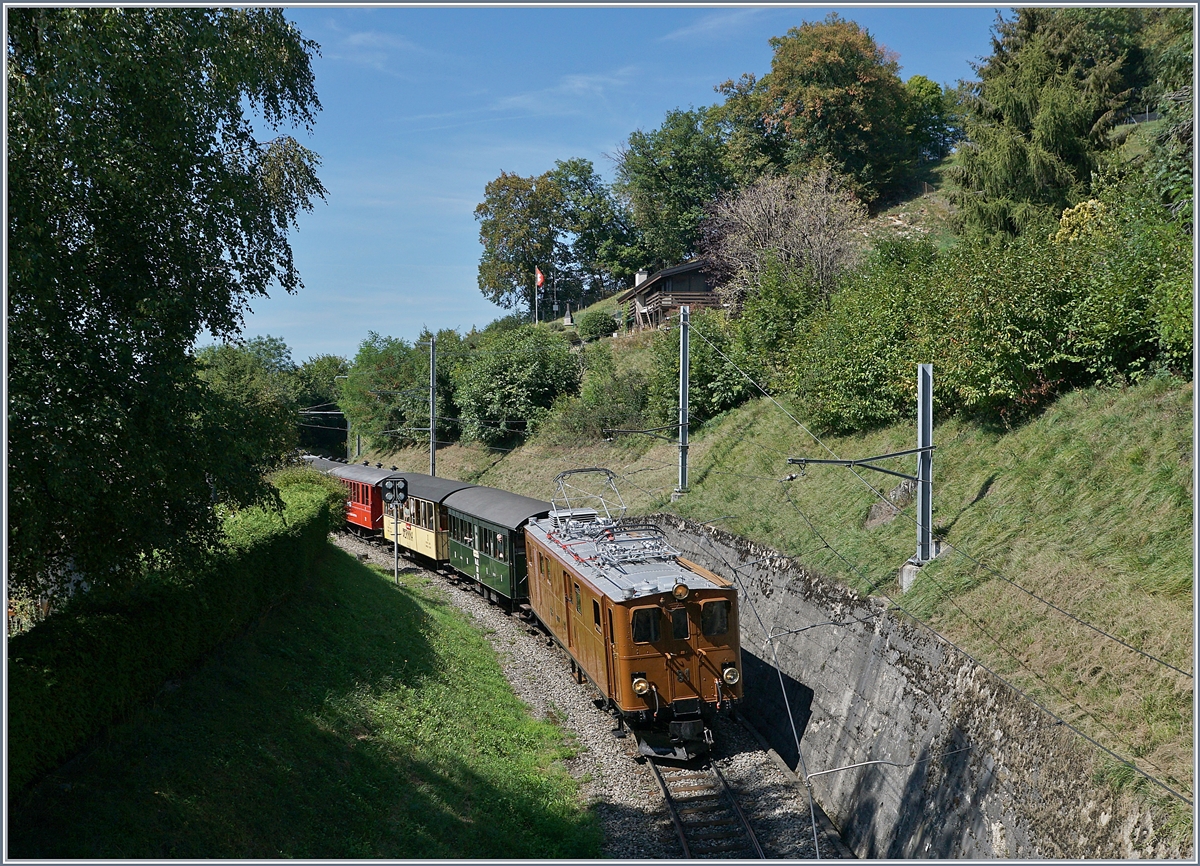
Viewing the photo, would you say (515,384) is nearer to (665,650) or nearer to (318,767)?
(665,650)

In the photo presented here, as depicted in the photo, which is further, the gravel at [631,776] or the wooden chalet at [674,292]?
the wooden chalet at [674,292]

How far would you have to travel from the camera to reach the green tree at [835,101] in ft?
158

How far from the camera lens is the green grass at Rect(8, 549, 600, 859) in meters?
8.24

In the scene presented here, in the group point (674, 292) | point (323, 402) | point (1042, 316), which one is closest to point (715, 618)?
point (1042, 316)

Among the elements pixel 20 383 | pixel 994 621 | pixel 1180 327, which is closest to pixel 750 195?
pixel 1180 327

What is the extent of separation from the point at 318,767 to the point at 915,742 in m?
7.53

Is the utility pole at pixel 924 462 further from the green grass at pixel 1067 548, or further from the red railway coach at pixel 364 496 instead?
the red railway coach at pixel 364 496

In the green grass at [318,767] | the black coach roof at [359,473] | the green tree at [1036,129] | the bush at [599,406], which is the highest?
the green tree at [1036,129]

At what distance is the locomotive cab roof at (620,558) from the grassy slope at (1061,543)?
9.87ft

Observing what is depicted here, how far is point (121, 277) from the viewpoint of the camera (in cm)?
850

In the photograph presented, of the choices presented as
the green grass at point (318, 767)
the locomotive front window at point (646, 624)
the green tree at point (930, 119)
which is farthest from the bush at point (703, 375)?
the green tree at point (930, 119)

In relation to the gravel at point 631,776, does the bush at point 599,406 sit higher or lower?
higher

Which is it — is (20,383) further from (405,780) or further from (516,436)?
(516,436)

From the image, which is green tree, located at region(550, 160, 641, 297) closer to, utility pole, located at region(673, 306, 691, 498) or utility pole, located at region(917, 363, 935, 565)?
utility pole, located at region(673, 306, 691, 498)
